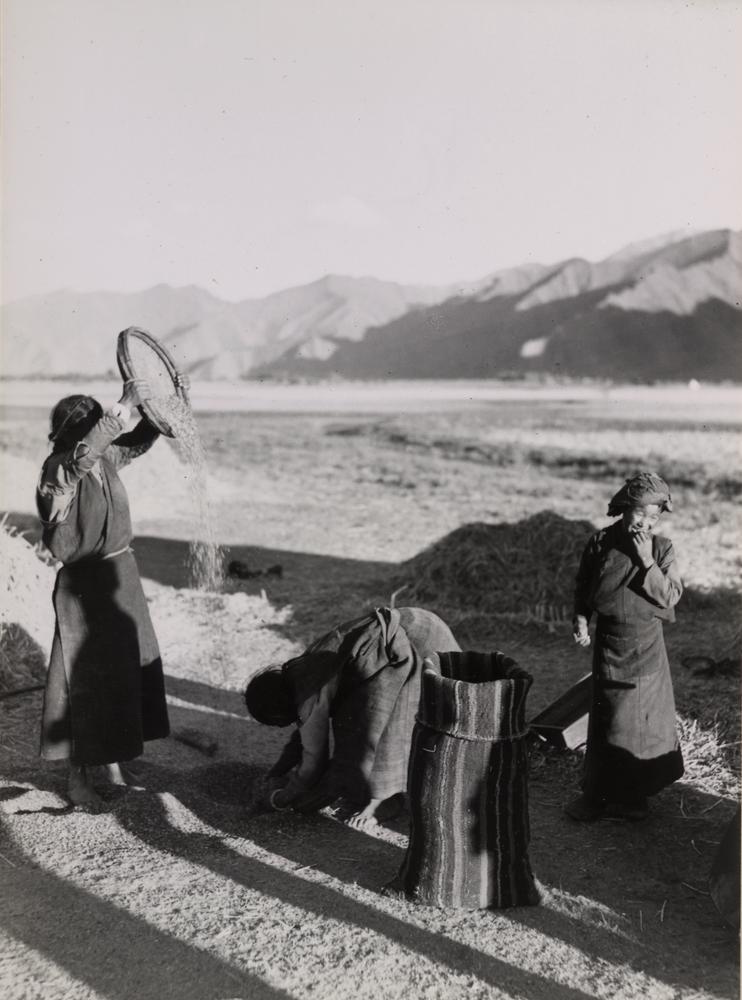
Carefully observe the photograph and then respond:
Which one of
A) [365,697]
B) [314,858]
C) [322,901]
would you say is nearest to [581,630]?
[365,697]

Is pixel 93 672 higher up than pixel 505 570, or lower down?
higher up

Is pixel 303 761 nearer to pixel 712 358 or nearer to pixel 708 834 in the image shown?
pixel 708 834

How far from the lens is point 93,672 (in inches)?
160

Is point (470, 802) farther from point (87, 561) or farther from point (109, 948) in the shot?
point (87, 561)

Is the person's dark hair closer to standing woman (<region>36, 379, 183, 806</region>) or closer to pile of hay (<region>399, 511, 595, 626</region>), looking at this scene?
standing woman (<region>36, 379, 183, 806</region>)

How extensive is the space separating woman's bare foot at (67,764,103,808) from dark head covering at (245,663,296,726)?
0.83 meters

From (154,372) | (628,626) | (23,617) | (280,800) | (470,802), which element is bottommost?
(280,800)

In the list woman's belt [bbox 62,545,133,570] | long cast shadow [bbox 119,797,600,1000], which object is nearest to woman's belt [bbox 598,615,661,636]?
long cast shadow [bbox 119,797,600,1000]

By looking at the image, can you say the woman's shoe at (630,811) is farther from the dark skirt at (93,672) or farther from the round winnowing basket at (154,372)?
the round winnowing basket at (154,372)

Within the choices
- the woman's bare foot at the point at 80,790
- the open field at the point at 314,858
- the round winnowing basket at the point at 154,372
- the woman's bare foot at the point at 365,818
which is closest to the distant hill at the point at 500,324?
the open field at the point at 314,858

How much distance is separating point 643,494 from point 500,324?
65003 mm

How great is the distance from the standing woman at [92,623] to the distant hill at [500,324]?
4805 cm

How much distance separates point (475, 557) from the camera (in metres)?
7.68

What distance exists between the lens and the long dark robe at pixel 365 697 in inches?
150
